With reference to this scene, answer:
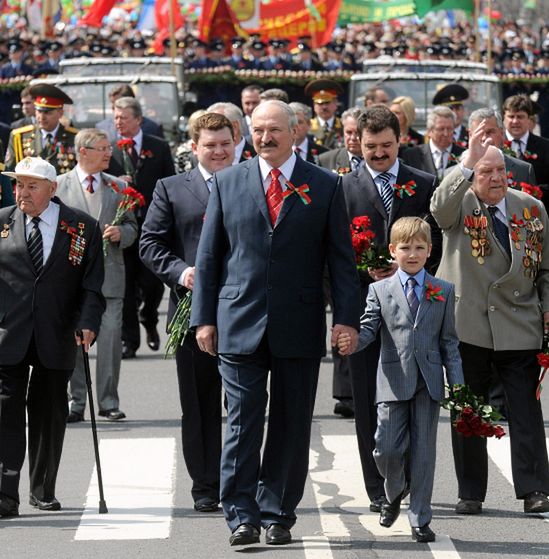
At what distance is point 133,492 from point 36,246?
1.51 metres

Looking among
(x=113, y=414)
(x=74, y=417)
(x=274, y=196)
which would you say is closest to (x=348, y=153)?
(x=113, y=414)

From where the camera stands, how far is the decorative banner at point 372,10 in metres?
30.5

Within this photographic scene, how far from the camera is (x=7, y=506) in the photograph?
30.2 feet

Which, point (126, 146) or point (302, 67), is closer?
point (126, 146)

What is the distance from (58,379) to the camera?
31.1 ft

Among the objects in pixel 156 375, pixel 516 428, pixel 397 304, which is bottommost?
pixel 156 375

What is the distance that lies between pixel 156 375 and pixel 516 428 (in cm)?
565

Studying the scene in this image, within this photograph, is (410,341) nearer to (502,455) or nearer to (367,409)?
(367,409)

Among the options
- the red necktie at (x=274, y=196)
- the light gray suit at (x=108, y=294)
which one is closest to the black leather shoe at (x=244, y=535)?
the red necktie at (x=274, y=196)

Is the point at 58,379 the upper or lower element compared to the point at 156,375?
upper

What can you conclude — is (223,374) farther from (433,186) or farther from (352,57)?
(352,57)

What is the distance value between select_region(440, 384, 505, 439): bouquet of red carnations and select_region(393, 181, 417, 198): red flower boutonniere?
A: 4.51 feet

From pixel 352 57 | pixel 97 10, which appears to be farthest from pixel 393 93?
pixel 352 57

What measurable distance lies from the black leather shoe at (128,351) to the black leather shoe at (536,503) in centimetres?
684
